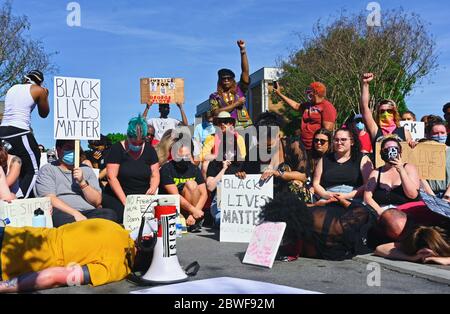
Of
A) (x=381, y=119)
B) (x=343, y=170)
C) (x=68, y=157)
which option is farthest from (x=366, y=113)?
(x=68, y=157)

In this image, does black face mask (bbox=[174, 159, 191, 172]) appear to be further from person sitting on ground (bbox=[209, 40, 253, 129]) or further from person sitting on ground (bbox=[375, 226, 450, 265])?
person sitting on ground (bbox=[375, 226, 450, 265])

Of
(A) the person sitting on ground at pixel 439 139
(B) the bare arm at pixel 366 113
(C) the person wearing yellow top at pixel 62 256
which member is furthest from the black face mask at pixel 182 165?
(C) the person wearing yellow top at pixel 62 256

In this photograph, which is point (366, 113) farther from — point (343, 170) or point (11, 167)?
point (11, 167)

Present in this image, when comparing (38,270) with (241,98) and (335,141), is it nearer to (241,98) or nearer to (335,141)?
(335,141)

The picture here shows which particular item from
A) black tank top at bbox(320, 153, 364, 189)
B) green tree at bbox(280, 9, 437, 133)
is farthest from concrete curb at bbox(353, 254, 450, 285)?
green tree at bbox(280, 9, 437, 133)

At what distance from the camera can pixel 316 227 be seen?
206 inches

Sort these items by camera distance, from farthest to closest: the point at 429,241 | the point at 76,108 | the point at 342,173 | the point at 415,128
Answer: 1. the point at 415,128
2. the point at 76,108
3. the point at 342,173
4. the point at 429,241

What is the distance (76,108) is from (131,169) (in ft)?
4.03

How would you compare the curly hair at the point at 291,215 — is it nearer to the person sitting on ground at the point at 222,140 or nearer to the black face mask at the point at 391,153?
the black face mask at the point at 391,153

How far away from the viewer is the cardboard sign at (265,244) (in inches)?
193

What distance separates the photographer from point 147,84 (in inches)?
461

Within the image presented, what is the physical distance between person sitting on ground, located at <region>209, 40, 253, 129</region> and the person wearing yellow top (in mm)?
5118
